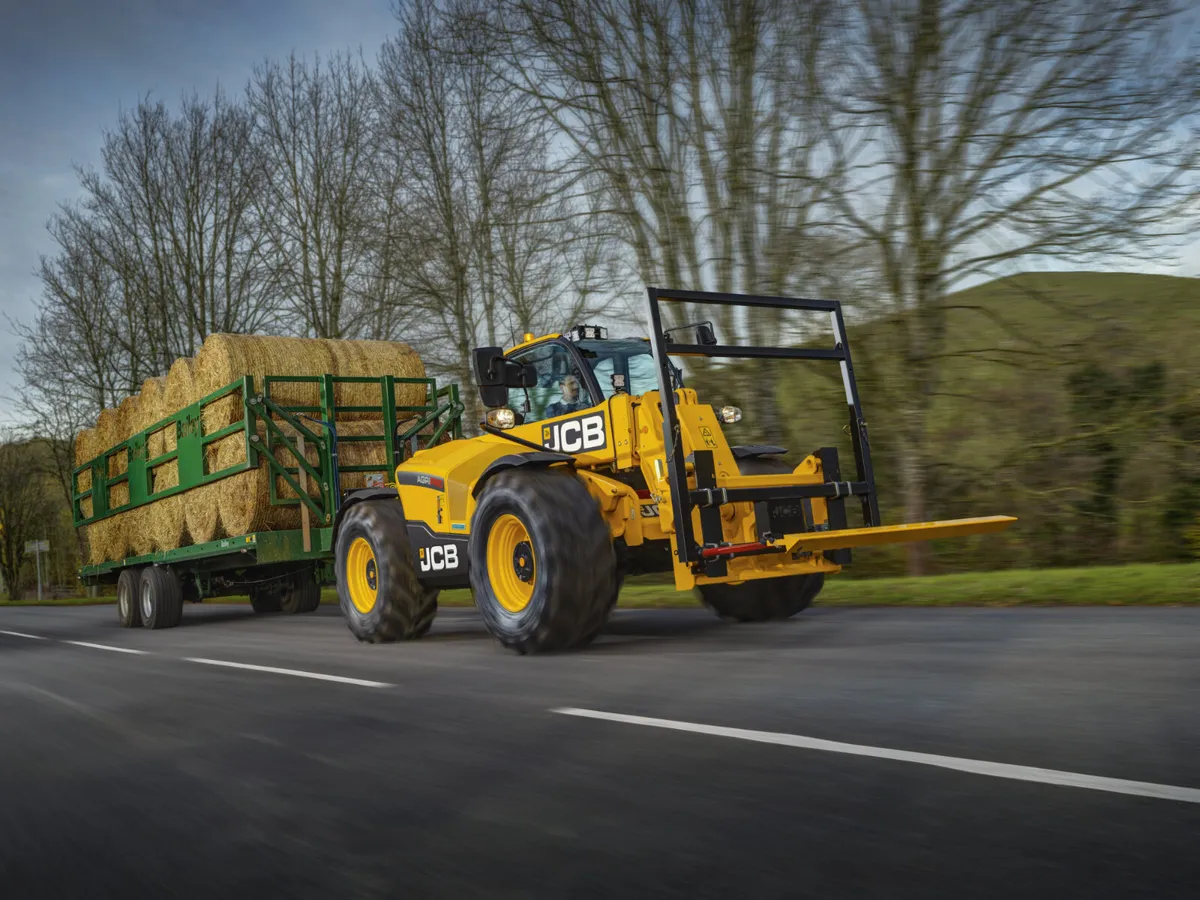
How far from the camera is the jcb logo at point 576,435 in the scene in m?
8.23

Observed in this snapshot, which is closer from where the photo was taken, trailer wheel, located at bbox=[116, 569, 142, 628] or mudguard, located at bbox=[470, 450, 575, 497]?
mudguard, located at bbox=[470, 450, 575, 497]

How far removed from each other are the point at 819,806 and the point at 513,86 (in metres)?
14.6

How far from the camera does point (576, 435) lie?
8398mm

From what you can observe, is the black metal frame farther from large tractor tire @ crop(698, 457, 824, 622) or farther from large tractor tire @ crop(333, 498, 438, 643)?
large tractor tire @ crop(333, 498, 438, 643)

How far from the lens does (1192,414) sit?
12.9 m

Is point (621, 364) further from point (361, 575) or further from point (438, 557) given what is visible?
point (361, 575)

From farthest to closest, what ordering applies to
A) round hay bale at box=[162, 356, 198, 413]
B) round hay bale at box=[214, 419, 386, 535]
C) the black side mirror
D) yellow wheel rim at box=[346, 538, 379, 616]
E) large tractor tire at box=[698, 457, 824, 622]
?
round hay bale at box=[162, 356, 198, 413], round hay bale at box=[214, 419, 386, 535], yellow wheel rim at box=[346, 538, 379, 616], large tractor tire at box=[698, 457, 824, 622], the black side mirror

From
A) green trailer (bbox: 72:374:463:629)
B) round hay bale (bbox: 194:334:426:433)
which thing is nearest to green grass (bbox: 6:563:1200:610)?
green trailer (bbox: 72:374:463:629)

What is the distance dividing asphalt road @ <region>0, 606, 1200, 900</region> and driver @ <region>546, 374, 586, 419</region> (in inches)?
75.4

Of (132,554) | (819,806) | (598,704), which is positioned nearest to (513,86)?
(132,554)

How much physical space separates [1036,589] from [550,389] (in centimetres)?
490

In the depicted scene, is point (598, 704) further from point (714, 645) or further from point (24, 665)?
point (24, 665)

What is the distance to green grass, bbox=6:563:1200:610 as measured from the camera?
9.52m

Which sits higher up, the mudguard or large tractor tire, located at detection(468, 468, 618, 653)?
the mudguard
